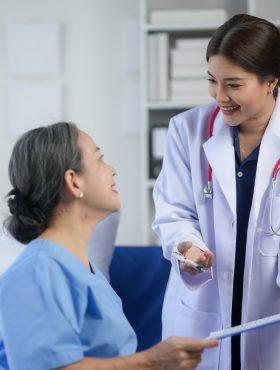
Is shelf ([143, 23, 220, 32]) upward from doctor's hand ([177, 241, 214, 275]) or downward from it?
upward

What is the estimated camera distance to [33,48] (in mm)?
2879

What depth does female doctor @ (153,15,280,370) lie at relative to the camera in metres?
1.63

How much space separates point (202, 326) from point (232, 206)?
0.32m

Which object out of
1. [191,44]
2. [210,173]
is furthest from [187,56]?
[210,173]

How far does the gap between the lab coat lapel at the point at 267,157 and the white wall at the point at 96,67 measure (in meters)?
1.19

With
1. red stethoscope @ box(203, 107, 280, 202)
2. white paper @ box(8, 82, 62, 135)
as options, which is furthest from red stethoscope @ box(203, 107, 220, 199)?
white paper @ box(8, 82, 62, 135)

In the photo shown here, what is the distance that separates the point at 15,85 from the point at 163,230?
1.39 metres

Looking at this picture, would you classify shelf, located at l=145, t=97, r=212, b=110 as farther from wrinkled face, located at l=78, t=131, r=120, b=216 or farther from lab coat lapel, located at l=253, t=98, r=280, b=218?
wrinkled face, located at l=78, t=131, r=120, b=216

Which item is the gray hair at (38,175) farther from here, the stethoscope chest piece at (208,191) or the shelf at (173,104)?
the shelf at (173,104)

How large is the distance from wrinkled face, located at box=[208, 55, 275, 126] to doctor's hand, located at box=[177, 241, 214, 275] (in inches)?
13.1

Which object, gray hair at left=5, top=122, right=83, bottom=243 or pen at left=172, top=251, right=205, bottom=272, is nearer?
gray hair at left=5, top=122, right=83, bottom=243

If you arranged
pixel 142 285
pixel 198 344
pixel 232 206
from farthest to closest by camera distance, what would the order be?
pixel 142 285
pixel 232 206
pixel 198 344

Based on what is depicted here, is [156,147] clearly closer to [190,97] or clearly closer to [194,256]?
[190,97]

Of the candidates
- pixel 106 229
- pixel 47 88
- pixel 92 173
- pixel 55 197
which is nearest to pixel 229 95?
pixel 92 173
